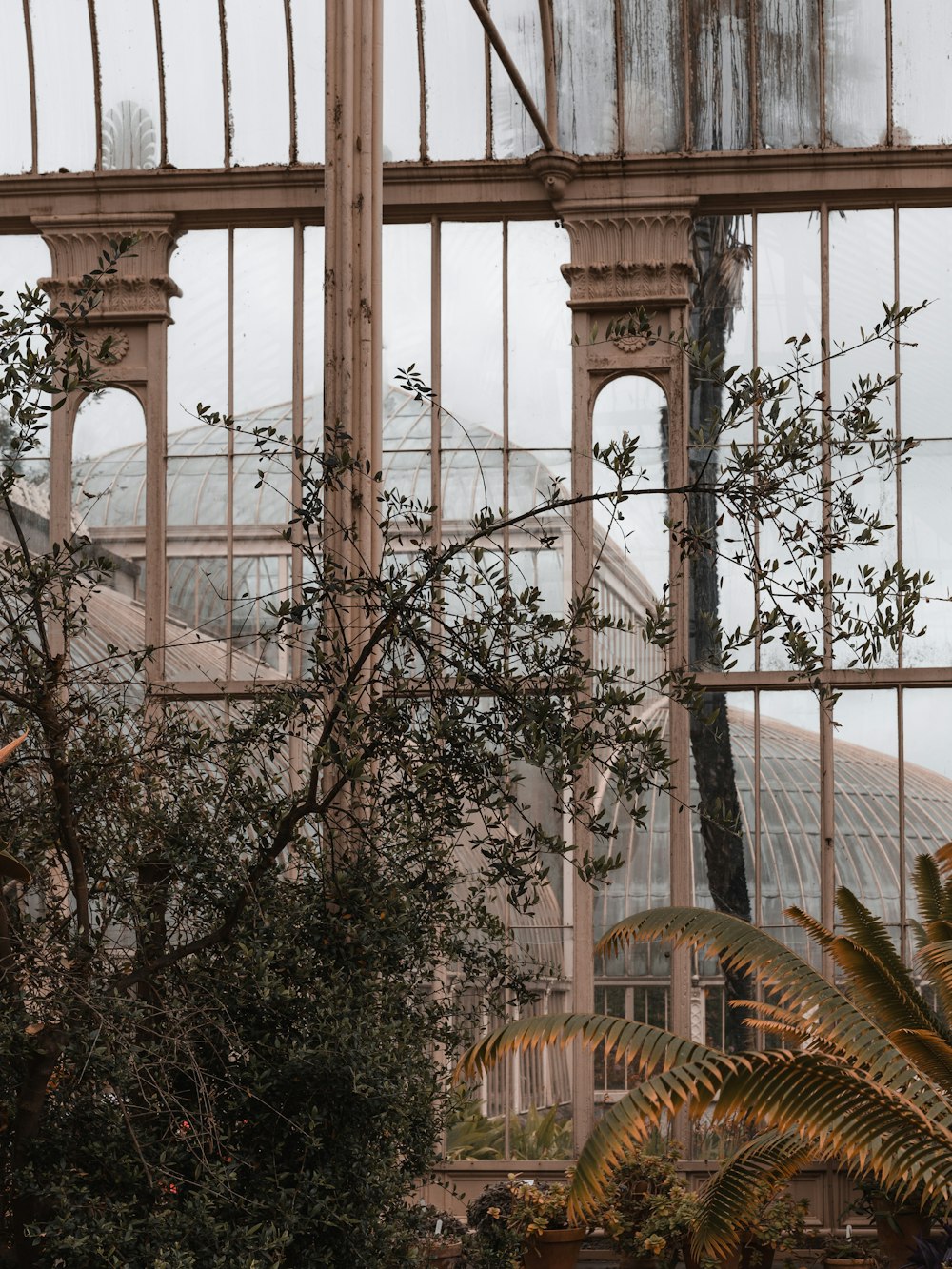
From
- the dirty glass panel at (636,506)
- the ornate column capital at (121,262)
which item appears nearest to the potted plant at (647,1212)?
the dirty glass panel at (636,506)

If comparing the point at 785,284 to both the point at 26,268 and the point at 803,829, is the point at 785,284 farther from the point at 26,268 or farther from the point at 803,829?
the point at 26,268

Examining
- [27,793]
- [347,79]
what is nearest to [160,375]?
[347,79]

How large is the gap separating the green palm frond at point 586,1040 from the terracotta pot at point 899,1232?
9.20 feet

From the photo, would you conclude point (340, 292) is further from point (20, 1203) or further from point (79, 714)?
point (20, 1203)

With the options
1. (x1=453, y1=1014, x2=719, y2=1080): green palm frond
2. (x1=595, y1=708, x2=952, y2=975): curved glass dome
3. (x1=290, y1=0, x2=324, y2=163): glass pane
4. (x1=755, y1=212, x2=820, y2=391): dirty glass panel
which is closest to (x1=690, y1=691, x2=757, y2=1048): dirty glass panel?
(x1=595, y1=708, x2=952, y2=975): curved glass dome

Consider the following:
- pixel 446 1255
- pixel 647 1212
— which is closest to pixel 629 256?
pixel 647 1212

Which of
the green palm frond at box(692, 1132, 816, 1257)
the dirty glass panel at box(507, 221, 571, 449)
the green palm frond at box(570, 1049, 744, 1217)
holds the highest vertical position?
the dirty glass panel at box(507, 221, 571, 449)

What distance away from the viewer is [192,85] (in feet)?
38.3

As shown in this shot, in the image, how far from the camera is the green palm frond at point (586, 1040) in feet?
24.3

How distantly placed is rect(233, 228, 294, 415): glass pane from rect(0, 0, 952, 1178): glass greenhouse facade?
2 centimetres

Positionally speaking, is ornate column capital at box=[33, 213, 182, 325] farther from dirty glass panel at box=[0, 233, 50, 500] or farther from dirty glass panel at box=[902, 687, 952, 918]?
dirty glass panel at box=[902, 687, 952, 918]

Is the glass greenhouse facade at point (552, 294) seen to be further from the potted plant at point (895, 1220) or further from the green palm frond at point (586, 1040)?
the green palm frond at point (586, 1040)

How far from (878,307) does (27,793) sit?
7.26 metres

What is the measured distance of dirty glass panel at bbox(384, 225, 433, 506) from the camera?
1142 cm
